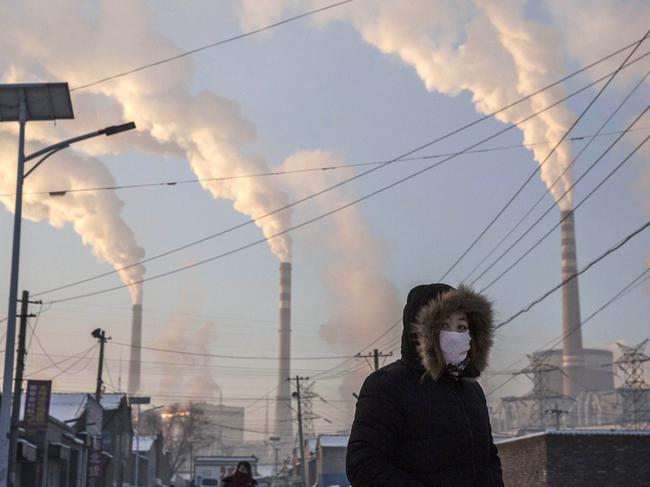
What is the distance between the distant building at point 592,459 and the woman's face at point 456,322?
1113 inches

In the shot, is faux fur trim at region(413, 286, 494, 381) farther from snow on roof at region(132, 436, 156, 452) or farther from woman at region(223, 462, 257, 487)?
snow on roof at region(132, 436, 156, 452)

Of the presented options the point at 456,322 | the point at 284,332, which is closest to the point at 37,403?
the point at 456,322

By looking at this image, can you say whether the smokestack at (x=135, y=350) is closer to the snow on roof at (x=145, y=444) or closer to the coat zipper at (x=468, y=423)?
the snow on roof at (x=145, y=444)

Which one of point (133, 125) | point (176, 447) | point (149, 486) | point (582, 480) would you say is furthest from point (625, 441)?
point (176, 447)

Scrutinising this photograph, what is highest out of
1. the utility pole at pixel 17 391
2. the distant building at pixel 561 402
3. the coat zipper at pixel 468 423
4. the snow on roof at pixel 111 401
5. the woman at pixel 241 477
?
the distant building at pixel 561 402

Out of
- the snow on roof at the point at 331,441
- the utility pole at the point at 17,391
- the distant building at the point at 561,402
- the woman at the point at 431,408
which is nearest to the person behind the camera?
the woman at the point at 431,408

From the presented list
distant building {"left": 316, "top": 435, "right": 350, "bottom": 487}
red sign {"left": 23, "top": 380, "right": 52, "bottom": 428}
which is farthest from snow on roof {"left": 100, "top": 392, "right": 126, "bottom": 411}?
red sign {"left": 23, "top": 380, "right": 52, "bottom": 428}

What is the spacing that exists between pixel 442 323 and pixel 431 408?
0.32 meters

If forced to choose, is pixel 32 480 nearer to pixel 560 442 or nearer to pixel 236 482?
pixel 560 442

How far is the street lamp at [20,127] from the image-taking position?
72.6ft

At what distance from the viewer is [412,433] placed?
354cm

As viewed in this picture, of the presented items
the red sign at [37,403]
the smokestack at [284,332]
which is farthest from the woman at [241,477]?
the smokestack at [284,332]

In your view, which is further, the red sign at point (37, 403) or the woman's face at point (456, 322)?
the red sign at point (37, 403)

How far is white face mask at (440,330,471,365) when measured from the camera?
362cm
